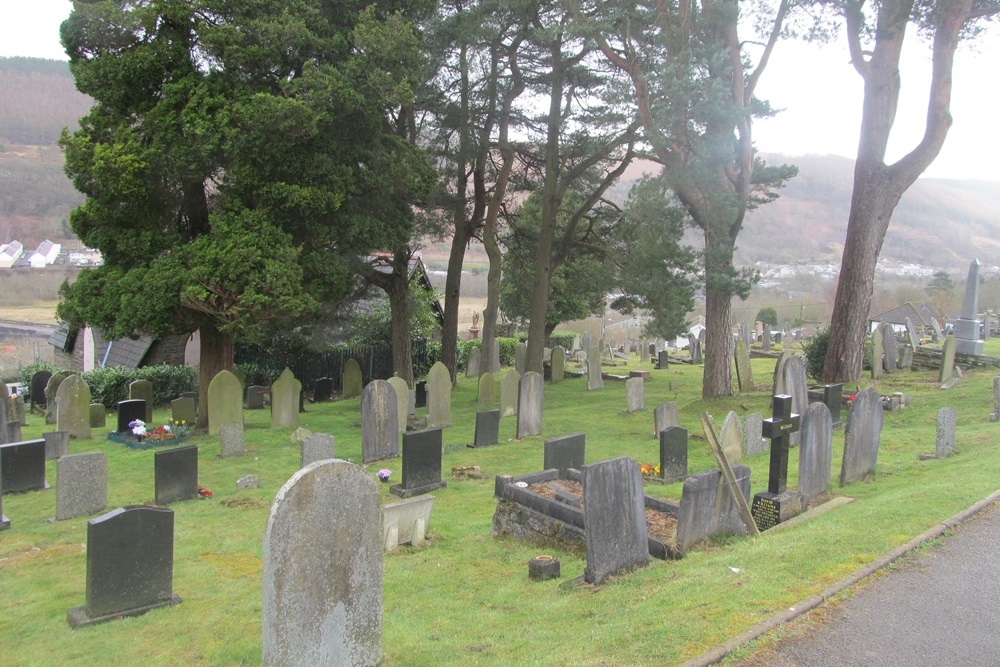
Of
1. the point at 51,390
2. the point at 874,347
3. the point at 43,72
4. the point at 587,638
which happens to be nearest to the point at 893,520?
the point at 587,638

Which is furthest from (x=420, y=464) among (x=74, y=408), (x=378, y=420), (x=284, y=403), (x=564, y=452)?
(x=74, y=408)

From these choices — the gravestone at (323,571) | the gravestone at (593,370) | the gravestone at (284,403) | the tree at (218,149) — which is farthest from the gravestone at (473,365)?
the gravestone at (323,571)

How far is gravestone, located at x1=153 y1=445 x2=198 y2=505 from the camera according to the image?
960cm

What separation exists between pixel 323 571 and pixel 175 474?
20.5 feet

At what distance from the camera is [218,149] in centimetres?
1313

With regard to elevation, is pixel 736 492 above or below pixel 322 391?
→ above

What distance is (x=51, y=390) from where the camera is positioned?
1686 cm

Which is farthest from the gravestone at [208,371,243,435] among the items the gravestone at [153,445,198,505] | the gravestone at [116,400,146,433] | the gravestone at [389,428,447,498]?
the gravestone at [389,428,447,498]

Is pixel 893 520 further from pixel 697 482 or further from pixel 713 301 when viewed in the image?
pixel 713 301

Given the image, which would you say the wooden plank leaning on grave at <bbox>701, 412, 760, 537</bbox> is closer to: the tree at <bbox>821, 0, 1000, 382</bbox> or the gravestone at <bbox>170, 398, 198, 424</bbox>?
the tree at <bbox>821, 0, 1000, 382</bbox>

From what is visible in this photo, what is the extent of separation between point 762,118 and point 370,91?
322 inches

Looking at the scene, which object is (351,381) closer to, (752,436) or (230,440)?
(230,440)

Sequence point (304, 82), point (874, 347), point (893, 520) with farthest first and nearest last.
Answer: point (874, 347), point (304, 82), point (893, 520)

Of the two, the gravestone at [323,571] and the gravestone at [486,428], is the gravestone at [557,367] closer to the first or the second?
the gravestone at [486,428]
